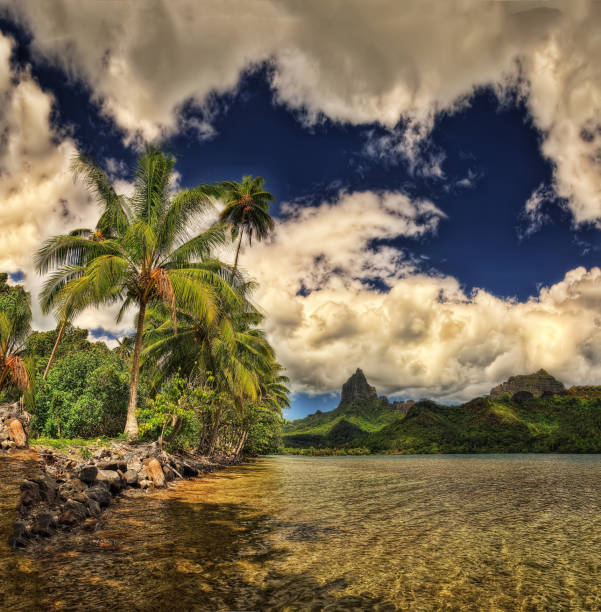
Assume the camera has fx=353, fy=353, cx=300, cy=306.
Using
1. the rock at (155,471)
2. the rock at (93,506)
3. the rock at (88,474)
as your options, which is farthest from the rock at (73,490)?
the rock at (155,471)

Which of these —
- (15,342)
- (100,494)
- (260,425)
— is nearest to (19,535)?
(100,494)

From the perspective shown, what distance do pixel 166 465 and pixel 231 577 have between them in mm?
11201

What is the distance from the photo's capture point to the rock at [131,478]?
11641mm

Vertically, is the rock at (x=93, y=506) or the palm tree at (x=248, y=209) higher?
the palm tree at (x=248, y=209)

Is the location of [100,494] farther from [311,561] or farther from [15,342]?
[15,342]

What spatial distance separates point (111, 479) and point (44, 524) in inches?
177

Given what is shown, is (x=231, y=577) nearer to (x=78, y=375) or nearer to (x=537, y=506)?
(x=537, y=506)

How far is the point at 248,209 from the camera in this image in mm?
28406

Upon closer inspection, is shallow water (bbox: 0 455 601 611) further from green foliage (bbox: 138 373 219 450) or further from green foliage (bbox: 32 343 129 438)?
green foliage (bbox: 32 343 129 438)

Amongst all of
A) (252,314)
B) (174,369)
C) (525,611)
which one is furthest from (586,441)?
(525,611)

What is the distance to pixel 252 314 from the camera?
2819 centimetres

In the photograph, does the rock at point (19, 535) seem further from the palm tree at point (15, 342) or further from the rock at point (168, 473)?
the palm tree at point (15, 342)

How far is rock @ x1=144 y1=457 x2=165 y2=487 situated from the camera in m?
12.7

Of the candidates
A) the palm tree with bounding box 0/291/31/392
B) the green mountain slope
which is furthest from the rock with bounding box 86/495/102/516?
the green mountain slope
